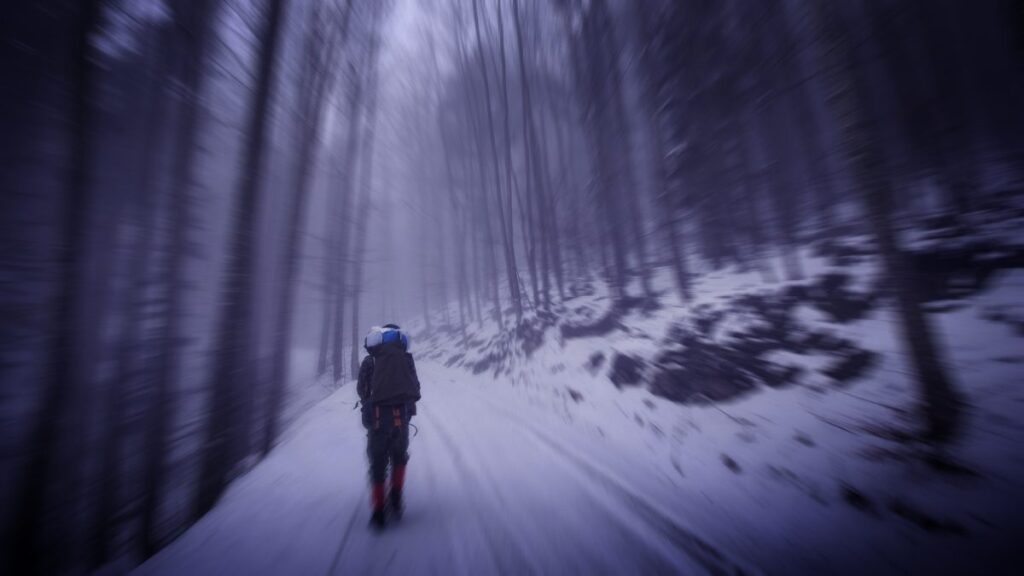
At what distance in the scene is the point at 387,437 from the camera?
3.40 metres

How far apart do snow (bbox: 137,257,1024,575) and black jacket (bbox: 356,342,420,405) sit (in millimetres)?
1136

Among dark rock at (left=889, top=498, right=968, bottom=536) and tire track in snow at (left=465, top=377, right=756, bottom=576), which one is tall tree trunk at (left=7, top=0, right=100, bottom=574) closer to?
tire track in snow at (left=465, top=377, right=756, bottom=576)

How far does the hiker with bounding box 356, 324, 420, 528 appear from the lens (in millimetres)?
3211

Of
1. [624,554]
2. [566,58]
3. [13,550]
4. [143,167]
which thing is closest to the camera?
[624,554]

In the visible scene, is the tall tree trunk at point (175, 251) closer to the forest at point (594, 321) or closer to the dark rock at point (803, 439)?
the forest at point (594, 321)

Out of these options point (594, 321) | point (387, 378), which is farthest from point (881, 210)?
point (594, 321)

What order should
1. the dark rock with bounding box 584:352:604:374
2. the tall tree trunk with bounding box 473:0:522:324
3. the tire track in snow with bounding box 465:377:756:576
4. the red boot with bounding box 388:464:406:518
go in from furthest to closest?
the tall tree trunk with bounding box 473:0:522:324 < the dark rock with bounding box 584:352:604:374 < the red boot with bounding box 388:464:406:518 < the tire track in snow with bounding box 465:377:756:576

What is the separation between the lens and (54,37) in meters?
2.80

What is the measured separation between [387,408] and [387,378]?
0.32 metres

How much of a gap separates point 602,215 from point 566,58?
6249mm

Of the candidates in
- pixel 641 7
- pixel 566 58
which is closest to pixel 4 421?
pixel 641 7

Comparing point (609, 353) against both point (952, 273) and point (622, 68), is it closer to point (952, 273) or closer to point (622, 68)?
point (952, 273)

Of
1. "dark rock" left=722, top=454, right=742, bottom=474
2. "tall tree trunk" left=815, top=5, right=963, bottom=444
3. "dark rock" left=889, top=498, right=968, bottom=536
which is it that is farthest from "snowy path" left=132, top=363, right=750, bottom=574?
"tall tree trunk" left=815, top=5, right=963, bottom=444

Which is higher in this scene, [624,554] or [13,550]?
[13,550]
